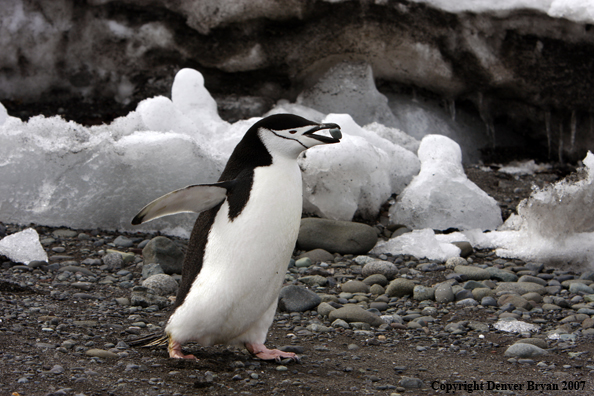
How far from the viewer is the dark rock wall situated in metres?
6.43

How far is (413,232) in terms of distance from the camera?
15.1 ft

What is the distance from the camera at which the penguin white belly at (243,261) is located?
97.6 inches

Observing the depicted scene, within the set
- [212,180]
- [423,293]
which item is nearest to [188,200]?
[423,293]

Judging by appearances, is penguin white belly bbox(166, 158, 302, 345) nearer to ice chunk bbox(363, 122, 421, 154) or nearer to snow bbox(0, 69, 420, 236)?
snow bbox(0, 69, 420, 236)

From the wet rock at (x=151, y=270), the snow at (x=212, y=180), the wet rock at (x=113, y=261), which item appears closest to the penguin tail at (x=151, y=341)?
the wet rock at (x=151, y=270)

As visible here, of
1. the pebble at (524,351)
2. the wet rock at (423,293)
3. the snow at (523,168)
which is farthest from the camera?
the snow at (523,168)

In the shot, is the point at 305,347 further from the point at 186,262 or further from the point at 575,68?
the point at 575,68

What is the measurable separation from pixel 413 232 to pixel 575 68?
3106 millimetres

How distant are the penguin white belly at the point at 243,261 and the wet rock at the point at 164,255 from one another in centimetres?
137

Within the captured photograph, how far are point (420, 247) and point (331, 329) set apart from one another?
1557 mm

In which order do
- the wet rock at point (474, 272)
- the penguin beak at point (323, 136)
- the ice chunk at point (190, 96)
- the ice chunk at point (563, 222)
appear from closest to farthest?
the penguin beak at point (323, 136)
the wet rock at point (474, 272)
the ice chunk at point (563, 222)
the ice chunk at point (190, 96)

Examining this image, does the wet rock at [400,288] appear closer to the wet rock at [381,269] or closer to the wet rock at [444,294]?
the wet rock at [444,294]

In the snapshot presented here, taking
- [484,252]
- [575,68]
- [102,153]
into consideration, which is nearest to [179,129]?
[102,153]

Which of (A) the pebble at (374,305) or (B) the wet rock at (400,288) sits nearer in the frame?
(A) the pebble at (374,305)
